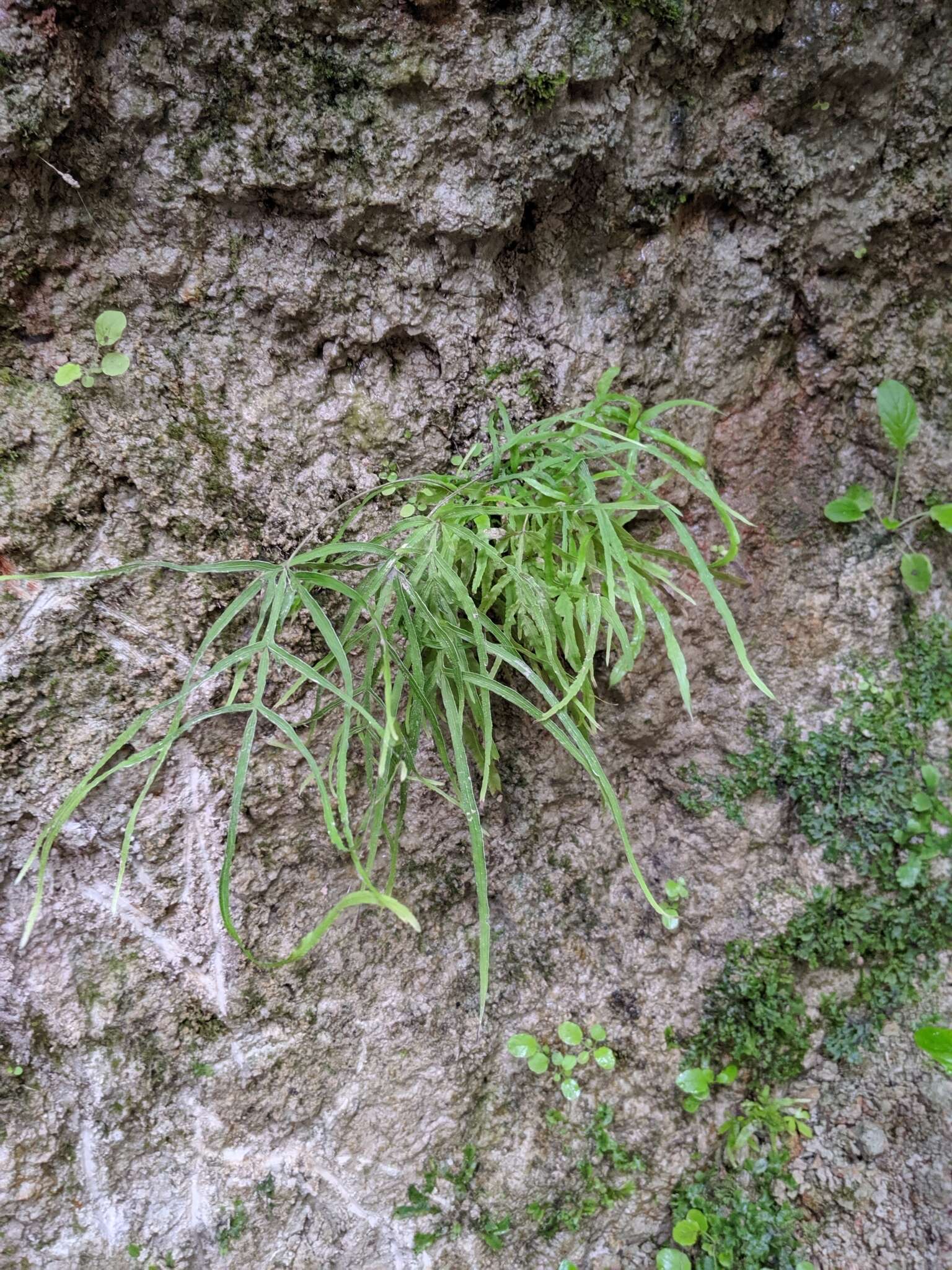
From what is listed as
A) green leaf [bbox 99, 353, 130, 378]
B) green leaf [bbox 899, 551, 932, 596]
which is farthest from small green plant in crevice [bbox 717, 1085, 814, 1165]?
green leaf [bbox 99, 353, 130, 378]

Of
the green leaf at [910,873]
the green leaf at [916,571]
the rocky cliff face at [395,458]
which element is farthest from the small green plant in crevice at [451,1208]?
the green leaf at [916,571]

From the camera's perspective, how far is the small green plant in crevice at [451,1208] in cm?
125

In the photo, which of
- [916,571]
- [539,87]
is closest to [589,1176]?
[916,571]

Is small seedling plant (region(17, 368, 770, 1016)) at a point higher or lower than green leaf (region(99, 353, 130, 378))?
lower

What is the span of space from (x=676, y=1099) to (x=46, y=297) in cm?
176

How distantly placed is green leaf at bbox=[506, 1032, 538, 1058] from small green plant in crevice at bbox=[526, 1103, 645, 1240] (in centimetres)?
12

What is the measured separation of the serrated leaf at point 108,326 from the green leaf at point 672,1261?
1841 millimetres

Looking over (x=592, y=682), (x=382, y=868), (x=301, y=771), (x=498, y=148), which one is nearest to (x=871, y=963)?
(x=592, y=682)

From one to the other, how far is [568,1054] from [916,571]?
3.90ft

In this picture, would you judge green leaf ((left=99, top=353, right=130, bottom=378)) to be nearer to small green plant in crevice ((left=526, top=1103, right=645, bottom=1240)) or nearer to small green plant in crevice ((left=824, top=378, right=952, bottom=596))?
small green plant in crevice ((left=824, top=378, right=952, bottom=596))

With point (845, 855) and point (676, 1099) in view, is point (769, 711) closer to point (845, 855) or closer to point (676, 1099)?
point (845, 855)

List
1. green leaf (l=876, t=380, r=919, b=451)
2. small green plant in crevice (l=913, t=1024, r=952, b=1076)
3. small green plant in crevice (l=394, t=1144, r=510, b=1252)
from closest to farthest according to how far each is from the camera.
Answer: small green plant in crevice (l=913, t=1024, r=952, b=1076) → small green plant in crevice (l=394, t=1144, r=510, b=1252) → green leaf (l=876, t=380, r=919, b=451)

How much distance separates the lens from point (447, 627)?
0.95 metres

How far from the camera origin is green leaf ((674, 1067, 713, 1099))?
134 cm
